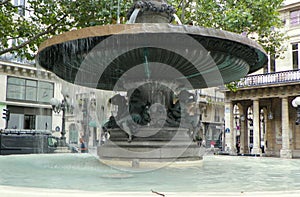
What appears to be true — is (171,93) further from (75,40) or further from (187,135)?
(75,40)

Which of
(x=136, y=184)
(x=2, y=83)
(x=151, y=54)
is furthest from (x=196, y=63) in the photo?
(x=2, y=83)

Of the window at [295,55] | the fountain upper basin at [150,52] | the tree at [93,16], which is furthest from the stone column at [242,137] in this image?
the fountain upper basin at [150,52]

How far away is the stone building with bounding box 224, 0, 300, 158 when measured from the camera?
28469mm

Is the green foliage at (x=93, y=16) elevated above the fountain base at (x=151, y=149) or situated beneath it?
elevated above

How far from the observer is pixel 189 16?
16422 millimetres

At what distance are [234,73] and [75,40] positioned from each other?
3719 millimetres

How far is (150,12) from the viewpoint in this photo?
7582mm

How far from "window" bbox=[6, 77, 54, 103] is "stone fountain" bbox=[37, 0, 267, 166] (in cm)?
2784

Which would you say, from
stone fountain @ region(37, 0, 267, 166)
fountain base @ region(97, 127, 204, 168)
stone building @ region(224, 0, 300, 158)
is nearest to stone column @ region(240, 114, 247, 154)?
stone building @ region(224, 0, 300, 158)

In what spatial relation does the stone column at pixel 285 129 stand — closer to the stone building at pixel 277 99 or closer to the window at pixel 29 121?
the stone building at pixel 277 99

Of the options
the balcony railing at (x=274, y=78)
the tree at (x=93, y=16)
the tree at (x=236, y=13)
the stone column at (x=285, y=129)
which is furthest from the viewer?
the stone column at (x=285, y=129)

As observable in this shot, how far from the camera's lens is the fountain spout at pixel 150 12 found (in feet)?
24.6

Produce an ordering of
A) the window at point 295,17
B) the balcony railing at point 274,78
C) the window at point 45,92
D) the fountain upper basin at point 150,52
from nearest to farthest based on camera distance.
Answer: the fountain upper basin at point 150,52, the balcony railing at point 274,78, the window at point 295,17, the window at point 45,92

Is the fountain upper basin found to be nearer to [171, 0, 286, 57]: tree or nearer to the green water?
the green water
